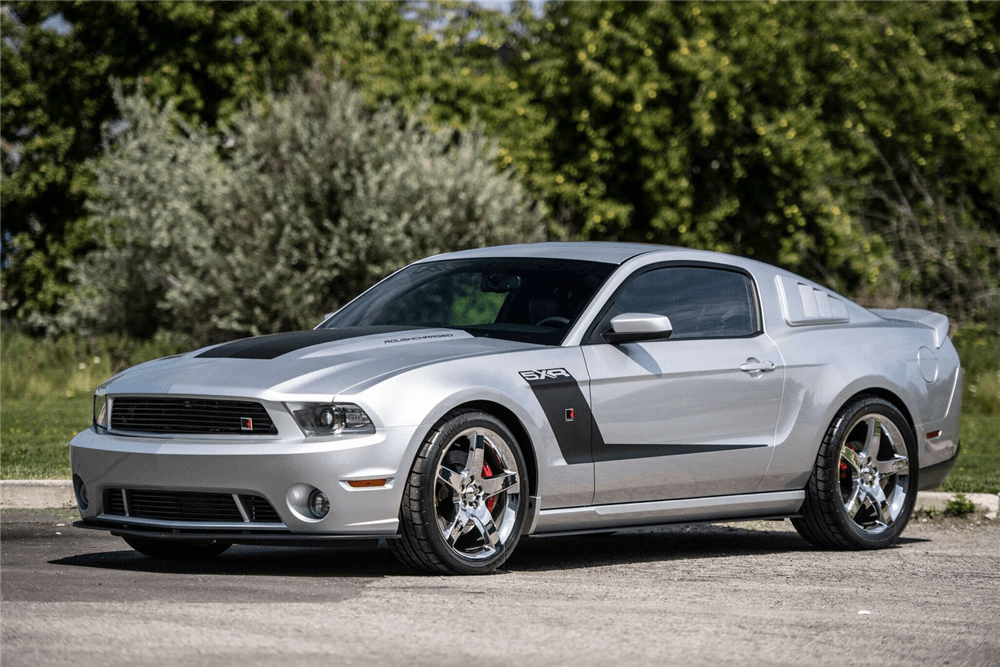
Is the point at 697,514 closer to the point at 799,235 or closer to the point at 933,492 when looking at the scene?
the point at 933,492

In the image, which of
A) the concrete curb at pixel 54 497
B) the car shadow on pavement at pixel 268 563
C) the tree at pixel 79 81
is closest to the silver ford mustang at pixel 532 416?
the car shadow on pavement at pixel 268 563

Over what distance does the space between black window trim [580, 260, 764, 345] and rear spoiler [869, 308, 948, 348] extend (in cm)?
115

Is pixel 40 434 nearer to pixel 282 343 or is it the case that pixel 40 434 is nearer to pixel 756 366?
pixel 282 343

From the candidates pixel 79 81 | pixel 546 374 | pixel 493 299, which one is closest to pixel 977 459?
pixel 493 299

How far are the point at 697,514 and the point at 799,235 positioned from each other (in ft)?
64.4

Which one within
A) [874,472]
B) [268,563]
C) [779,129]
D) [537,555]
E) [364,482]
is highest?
[779,129]

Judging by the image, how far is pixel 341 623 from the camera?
548cm

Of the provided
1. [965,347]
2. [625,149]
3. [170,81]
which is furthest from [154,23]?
[965,347]

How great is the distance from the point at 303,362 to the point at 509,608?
159 cm

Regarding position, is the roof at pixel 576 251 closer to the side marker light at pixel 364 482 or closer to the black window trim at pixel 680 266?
the black window trim at pixel 680 266

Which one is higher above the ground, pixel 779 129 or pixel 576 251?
pixel 779 129

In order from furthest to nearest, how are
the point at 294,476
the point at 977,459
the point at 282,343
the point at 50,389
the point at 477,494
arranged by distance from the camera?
the point at 50,389
the point at 977,459
the point at 282,343
the point at 477,494
the point at 294,476

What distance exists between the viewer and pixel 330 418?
6449 mm

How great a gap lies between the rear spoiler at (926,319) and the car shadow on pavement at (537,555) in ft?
4.04
